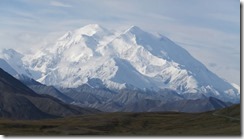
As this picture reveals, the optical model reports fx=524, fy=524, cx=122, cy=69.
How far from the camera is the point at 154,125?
160375 mm

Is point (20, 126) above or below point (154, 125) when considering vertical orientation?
above

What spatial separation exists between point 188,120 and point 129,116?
103 feet

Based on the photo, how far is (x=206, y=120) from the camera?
150375 mm

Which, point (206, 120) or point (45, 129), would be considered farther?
point (206, 120)

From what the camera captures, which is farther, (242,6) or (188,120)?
(188,120)

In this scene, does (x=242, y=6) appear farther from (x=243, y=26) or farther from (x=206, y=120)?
(x=206, y=120)

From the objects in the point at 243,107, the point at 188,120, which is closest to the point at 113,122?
the point at 188,120

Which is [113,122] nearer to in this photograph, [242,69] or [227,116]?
[227,116]

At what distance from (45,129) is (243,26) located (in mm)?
88118

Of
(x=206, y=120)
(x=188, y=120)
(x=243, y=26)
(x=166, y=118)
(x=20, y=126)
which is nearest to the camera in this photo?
(x=243, y=26)

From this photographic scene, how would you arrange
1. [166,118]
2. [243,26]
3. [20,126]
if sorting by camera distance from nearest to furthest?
[243,26] < [20,126] < [166,118]

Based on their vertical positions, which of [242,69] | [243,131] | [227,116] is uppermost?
[242,69]

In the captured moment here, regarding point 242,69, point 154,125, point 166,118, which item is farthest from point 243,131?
point 166,118

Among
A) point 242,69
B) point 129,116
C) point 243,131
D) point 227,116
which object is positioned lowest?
point 129,116
